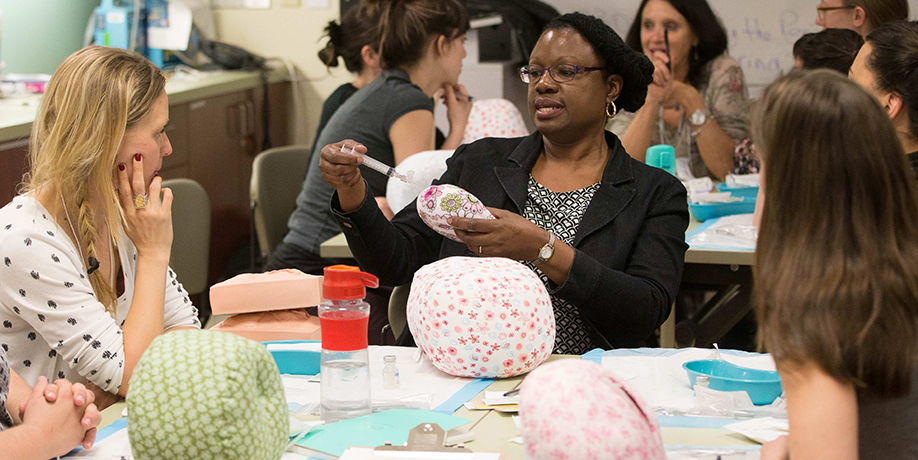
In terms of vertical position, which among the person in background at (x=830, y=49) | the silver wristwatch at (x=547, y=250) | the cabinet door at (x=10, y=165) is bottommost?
the cabinet door at (x=10, y=165)

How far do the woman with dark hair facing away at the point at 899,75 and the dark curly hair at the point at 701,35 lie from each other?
1.49m

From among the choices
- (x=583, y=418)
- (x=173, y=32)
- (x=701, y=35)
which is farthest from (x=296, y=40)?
(x=583, y=418)

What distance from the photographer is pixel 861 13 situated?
3.16m

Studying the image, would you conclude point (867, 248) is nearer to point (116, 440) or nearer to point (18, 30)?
point (116, 440)

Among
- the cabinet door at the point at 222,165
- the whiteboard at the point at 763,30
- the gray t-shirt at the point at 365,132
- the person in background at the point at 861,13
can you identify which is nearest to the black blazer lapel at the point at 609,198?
the gray t-shirt at the point at 365,132

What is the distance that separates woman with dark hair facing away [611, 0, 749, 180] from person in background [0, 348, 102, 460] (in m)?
2.31

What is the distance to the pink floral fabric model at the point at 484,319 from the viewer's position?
1415 mm

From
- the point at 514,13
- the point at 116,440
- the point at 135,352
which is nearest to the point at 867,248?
the point at 116,440

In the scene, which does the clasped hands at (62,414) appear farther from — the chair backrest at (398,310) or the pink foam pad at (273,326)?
the chair backrest at (398,310)

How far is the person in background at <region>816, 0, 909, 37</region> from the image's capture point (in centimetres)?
314

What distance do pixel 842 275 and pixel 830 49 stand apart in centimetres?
219

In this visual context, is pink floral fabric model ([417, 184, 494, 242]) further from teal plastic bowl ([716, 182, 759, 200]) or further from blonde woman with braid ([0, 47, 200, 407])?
teal plastic bowl ([716, 182, 759, 200])

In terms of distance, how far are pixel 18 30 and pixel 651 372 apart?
3.77 m

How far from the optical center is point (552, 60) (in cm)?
193
